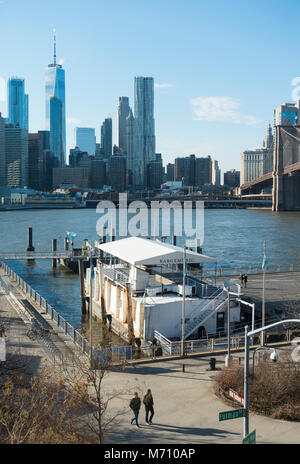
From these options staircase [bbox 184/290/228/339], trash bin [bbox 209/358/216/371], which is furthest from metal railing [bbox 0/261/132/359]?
staircase [bbox 184/290/228/339]

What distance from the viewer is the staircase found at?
66.6 ft

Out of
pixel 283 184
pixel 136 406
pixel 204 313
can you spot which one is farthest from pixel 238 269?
pixel 283 184

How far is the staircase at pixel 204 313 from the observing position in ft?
66.6

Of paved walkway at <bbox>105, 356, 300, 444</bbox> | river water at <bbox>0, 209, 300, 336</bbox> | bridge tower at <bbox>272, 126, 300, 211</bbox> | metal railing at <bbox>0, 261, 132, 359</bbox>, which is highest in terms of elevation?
bridge tower at <bbox>272, 126, 300, 211</bbox>

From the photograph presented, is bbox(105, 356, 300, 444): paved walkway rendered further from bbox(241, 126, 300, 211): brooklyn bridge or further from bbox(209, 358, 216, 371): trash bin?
bbox(241, 126, 300, 211): brooklyn bridge

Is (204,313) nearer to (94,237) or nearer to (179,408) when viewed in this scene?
(179,408)

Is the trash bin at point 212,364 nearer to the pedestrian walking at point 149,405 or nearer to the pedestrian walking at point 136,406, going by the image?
the pedestrian walking at point 149,405

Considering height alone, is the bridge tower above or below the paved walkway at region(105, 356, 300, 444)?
above

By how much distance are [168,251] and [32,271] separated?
23407 millimetres

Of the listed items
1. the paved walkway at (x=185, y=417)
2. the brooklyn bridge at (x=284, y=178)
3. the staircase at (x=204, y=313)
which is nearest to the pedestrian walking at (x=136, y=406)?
the paved walkway at (x=185, y=417)

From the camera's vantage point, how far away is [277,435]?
36.5 feet

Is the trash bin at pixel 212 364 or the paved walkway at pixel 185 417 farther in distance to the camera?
the trash bin at pixel 212 364

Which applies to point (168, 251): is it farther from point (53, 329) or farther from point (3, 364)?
point (3, 364)

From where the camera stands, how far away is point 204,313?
68.6 feet
